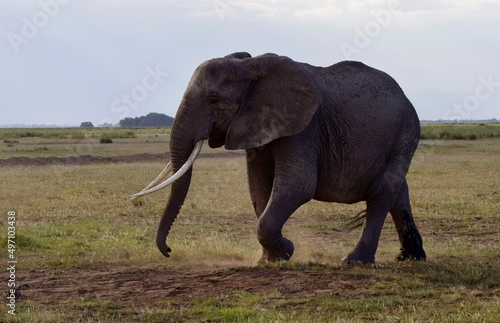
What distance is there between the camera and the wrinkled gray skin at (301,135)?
9852 mm

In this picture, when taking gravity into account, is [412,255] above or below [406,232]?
below

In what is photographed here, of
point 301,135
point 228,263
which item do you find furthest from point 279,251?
point 301,135

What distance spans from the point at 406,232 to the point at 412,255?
0.34 meters

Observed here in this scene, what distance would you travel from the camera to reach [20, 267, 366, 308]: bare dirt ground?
8.44 meters

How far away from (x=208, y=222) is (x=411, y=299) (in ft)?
26.7

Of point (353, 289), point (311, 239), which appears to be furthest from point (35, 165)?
point (353, 289)

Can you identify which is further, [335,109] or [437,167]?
[437,167]

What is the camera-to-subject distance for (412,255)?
36.8ft

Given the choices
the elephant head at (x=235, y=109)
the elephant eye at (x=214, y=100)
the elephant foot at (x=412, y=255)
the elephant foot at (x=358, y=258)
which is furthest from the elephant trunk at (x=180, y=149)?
the elephant foot at (x=412, y=255)

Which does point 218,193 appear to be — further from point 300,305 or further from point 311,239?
point 300,305

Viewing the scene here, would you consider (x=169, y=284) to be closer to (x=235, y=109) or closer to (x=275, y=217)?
(x=275, y=217)

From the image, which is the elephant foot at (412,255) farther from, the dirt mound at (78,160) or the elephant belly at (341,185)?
the dirt mound at (78,160)

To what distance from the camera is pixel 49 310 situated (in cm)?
779

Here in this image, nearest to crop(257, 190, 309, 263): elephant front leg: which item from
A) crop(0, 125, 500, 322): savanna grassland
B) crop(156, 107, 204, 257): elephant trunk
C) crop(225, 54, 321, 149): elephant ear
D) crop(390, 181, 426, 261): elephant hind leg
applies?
crop(0, 125, 500, 322): savanna grassland
